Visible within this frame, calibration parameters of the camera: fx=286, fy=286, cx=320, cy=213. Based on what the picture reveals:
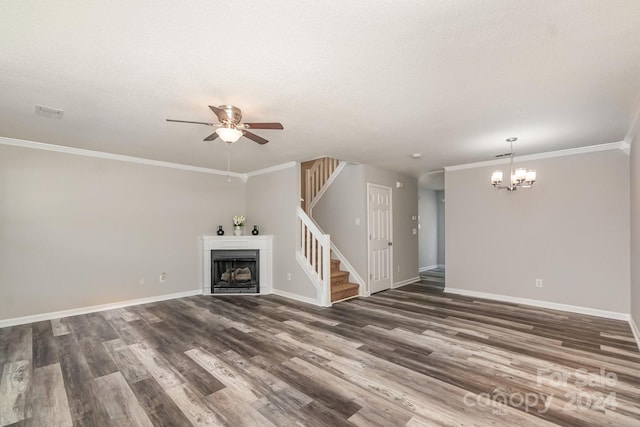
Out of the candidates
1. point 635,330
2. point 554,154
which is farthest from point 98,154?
point 635,330

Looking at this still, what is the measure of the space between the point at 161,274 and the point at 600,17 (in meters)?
6.30

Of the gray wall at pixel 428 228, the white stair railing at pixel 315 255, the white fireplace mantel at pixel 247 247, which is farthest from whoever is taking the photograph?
the gray wall at pixel 428 228

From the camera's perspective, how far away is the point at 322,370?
2684mm

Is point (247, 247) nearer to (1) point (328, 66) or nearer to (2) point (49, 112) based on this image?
(2) point (49, 112)

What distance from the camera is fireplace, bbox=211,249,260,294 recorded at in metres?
5.76

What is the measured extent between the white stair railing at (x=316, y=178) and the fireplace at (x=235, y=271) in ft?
5.75

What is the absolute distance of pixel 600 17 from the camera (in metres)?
1.65

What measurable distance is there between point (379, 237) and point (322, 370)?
3.62 meters

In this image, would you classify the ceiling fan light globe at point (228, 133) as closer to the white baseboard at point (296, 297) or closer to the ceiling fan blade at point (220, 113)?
the ceiling fan blade at point (220, 113)

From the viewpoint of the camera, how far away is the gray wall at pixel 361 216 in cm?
568

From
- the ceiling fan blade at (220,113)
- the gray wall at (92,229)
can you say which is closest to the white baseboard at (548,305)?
the ceiling fan blade at (220,113)

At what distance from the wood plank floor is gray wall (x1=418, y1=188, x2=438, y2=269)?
14.5ft

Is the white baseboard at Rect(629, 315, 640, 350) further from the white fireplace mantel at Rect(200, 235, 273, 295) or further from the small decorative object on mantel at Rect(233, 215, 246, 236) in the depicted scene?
the small decorative object on mantel at Rect(233, 215, 246, 236)

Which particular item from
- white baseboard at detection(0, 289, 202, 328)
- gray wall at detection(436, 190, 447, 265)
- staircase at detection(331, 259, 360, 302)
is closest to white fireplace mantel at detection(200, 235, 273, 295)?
white baseboard at detection(0, 289, 202, 328)
